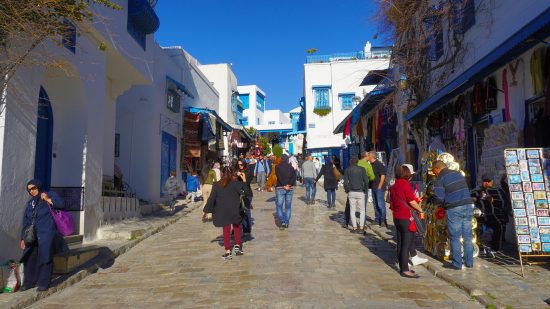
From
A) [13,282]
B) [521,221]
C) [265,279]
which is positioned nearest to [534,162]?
[521,221]

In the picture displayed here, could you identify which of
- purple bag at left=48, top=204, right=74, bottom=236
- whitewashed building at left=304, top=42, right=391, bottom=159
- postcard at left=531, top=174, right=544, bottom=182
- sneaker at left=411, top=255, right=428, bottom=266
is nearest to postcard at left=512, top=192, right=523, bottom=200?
postcard at left=531, top=174, right=544, bottom=182

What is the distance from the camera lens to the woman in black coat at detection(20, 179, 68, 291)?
5355 millimetres

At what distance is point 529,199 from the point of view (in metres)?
5.98

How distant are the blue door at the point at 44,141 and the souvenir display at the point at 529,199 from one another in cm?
838

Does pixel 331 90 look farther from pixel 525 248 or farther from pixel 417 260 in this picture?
pixel 525 248

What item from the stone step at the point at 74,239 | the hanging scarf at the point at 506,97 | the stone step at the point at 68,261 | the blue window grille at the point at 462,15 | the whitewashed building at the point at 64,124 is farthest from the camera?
the blue window grille at the point at 462,15

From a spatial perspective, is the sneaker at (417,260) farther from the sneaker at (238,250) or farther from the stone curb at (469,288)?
the sneaker at (238,250)

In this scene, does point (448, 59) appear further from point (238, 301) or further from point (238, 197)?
point (238, 301)

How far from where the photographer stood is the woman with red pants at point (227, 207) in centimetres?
737

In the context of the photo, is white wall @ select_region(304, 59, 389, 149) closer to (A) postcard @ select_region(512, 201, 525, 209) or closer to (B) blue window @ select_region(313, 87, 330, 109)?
(B) blue window @ select_region(313, 87, 330, 109)

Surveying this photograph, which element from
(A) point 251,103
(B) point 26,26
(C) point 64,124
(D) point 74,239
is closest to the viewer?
(B) point 26,26

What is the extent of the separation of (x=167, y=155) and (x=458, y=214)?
1295cm

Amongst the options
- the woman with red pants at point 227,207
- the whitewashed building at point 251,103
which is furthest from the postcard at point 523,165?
the whitewashed building at point 251,103

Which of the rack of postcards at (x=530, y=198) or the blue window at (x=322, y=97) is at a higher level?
the blue window at (x=322, y=97)
